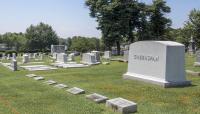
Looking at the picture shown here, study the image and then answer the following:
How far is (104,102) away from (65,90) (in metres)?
3.15

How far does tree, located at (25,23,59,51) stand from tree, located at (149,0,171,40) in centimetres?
4415

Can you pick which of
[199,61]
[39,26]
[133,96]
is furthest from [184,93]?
[39,26]

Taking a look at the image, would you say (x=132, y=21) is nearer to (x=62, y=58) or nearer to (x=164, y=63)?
(x=62, y=58)

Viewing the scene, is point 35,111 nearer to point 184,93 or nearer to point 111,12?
point 184,93

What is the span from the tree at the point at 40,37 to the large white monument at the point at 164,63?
253ft

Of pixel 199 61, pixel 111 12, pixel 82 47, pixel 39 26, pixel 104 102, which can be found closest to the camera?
pixel 104 102

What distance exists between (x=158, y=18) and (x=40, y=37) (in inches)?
1842

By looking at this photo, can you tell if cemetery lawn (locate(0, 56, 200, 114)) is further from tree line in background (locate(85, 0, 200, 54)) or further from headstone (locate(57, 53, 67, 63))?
tree line in background (locate(85, 0, 200, 54))

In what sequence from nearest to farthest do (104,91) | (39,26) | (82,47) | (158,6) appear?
(104,91) < (158,6) < (82,47) < (39,26)

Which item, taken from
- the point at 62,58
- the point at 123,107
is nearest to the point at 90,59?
the point at 62,58

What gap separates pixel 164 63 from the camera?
1309cm

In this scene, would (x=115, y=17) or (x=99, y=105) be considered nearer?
(x=99, y=105)

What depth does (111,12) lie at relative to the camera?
46562 millimetres

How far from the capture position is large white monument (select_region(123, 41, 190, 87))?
1302 centimetres
